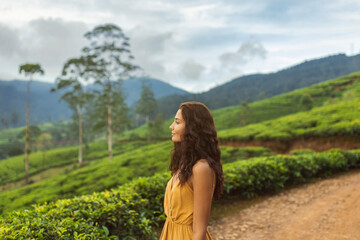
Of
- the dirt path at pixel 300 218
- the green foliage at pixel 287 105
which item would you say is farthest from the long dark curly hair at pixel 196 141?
the green foliage at pixel 287 105

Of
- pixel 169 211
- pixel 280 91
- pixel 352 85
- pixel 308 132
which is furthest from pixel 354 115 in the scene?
pixel 280 91

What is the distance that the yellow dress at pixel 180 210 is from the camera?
2.10m

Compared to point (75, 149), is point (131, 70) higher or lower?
higher

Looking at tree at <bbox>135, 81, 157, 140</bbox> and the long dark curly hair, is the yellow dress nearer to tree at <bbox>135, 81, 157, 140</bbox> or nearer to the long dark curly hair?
the long dark curly hair

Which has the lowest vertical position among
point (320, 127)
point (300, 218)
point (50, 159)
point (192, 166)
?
point (50, 159)

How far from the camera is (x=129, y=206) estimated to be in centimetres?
478

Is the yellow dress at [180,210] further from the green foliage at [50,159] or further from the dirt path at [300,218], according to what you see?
the green foliage at [50,159]

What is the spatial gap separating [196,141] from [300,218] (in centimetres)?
499

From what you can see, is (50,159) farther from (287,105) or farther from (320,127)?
(287,105)

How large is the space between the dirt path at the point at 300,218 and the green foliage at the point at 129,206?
60cm

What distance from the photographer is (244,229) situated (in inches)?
221

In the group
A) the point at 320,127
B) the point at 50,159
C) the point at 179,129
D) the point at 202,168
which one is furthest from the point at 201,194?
the point at 50,159

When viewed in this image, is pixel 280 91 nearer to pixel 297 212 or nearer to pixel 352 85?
pixel 352 85

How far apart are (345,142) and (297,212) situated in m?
10.2
